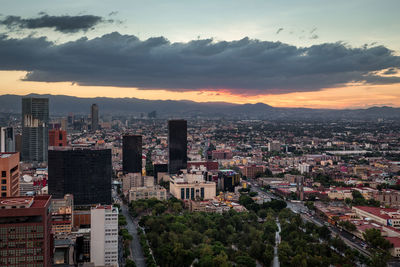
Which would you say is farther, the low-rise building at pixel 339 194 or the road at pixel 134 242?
the low-rise building at pixel 339 194

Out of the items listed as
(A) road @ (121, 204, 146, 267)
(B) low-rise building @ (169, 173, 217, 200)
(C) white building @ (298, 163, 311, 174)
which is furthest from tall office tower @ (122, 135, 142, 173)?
(C) white building @ (298, 163, 311, 174)

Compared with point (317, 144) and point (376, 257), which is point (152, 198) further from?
point (317, 144)

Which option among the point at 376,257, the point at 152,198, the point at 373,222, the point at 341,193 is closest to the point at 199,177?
the point at 152,198

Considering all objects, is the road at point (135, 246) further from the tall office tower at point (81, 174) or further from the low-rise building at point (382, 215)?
the low-rise building at point (382, 215)

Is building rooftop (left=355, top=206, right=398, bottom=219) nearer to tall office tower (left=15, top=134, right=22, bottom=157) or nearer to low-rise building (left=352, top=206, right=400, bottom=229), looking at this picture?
low-rise building (left=352, top=206, right=400, bottom=229)

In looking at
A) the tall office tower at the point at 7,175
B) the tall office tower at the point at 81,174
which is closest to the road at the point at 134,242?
the tall office tower at the point at 81,174

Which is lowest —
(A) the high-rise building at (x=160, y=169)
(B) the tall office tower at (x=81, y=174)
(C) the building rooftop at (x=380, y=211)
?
(C) the building rooftop at (x=380, y=211)
